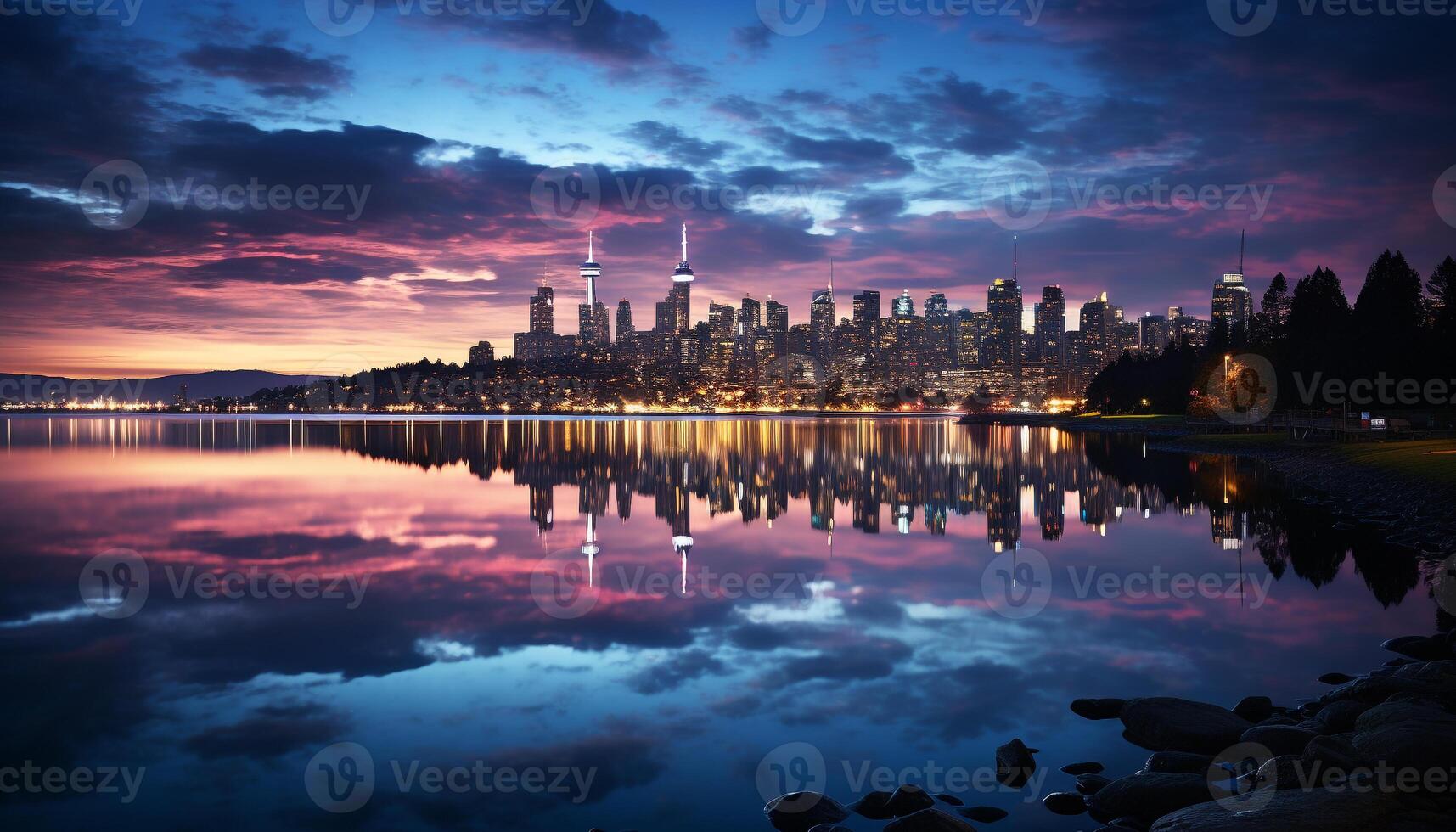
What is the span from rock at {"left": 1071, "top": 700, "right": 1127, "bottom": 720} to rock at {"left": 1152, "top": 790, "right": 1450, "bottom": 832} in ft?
11.5

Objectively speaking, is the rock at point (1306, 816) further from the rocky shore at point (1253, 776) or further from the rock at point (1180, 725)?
the rock at point (1180, 725)

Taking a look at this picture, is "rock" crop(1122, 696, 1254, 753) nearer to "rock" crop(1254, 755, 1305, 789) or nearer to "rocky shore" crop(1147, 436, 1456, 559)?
"rock" crop(1254, 755, 1305, 789)

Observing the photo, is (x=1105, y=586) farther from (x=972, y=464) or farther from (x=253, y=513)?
(x=972, y=464)

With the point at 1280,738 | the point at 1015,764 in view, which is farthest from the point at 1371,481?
the point at 1015,764

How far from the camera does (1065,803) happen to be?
876 centimetres

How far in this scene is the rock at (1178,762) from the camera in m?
9.04

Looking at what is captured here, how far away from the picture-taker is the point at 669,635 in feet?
48.0

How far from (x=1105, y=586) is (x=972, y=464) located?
3518 centimetres

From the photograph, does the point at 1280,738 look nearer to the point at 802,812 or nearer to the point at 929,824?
the point at 929,824

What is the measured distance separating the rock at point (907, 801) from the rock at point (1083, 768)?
67.3 inches

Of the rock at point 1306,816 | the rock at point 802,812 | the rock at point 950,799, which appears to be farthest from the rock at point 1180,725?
the rock at point 802,812

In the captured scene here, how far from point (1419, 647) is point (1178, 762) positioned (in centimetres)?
748

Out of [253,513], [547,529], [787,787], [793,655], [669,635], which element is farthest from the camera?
[253,513]

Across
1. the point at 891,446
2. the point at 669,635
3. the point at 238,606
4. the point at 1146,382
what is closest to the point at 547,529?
the point at 238,606
